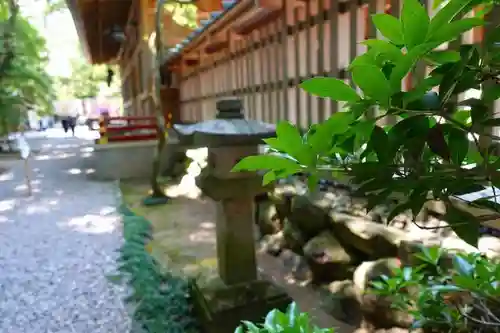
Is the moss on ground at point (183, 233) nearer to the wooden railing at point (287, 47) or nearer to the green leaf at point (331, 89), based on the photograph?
the wooden railing at point (287, 47)

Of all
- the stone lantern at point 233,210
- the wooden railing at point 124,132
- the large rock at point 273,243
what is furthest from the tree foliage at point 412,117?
the wooden railing at point 124,132

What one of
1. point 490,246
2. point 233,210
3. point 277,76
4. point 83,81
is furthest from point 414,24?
point 83,81

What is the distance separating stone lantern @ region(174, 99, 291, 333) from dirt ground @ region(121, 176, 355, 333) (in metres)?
0.35

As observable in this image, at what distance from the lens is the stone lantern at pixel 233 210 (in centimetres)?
355

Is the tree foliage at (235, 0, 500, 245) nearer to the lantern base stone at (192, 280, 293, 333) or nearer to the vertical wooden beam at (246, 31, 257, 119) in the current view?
the lantern base stone at (192, 280, 293, 333)

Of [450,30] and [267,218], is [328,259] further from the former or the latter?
[450,30]

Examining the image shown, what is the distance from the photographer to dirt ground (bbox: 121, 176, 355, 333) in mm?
4573

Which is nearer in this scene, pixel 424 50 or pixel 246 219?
pixel 424 50

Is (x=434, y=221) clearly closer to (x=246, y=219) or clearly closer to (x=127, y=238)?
(x=246, y=219)

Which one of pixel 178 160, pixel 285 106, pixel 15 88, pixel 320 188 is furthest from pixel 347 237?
pixel 15 88

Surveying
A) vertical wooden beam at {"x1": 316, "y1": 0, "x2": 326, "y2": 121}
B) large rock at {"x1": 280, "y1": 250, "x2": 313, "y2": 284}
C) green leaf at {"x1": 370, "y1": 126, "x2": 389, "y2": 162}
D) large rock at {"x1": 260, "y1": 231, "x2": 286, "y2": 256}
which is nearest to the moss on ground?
large rock at {"x1": 260, "y1": 231, "x2": 286, "y2": 256}

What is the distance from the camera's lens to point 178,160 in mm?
11125

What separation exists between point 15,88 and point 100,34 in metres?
3.39

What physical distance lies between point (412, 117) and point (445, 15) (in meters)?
0.16
